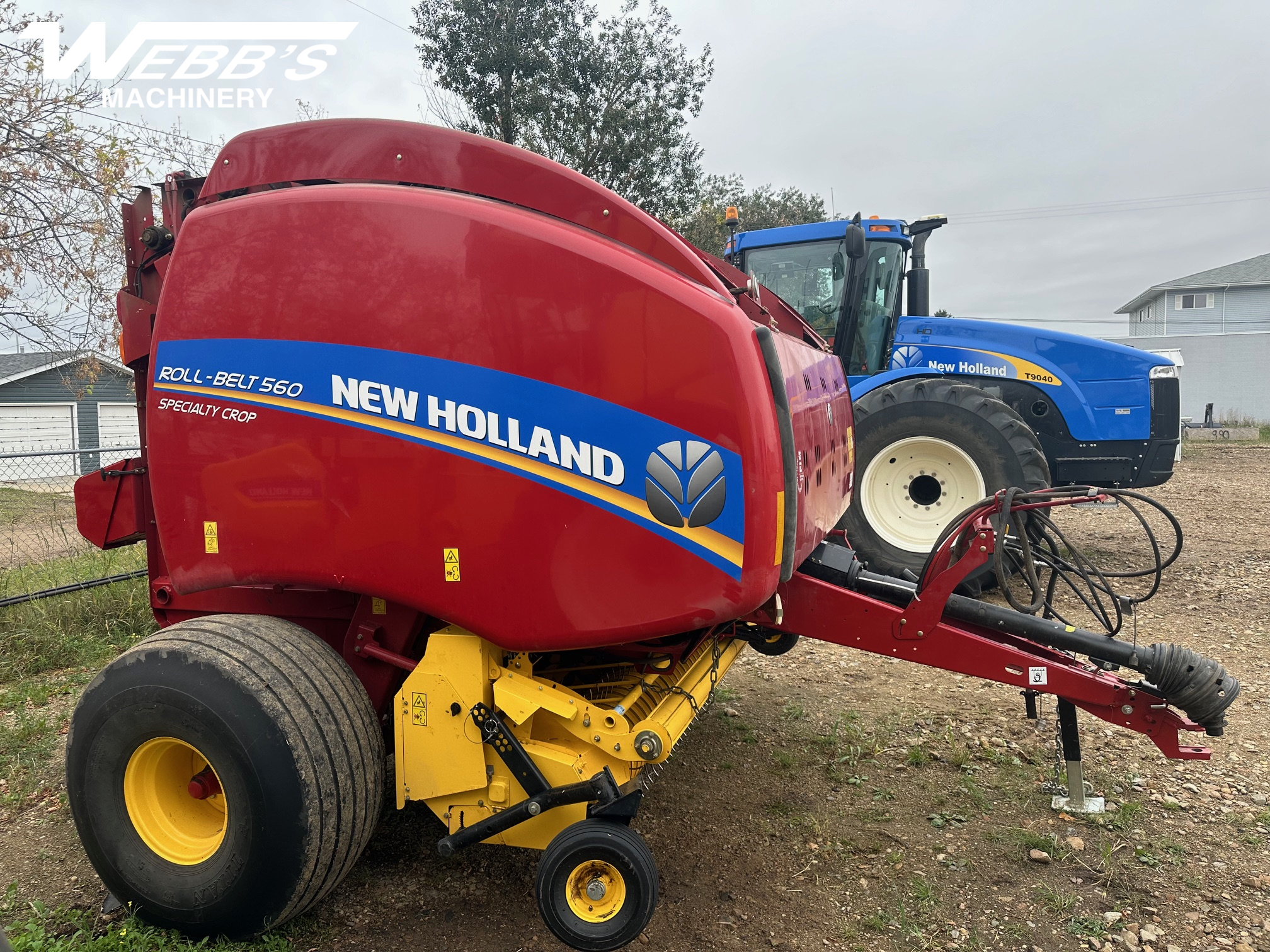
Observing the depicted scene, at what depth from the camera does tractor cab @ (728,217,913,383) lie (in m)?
6.71

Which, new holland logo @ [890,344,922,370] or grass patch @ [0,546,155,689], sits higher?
new holland logo @ [890,344,922,370]

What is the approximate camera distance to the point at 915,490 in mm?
6395

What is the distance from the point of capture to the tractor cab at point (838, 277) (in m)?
6.71

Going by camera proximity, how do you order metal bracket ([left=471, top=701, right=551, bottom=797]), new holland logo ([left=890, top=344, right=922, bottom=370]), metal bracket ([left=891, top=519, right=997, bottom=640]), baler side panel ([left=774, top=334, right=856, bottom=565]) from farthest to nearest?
new holland logo ([left=890, top=344, right=922, bottom=370]) → metal bracket ([left=891, top=519, right=997, bottom=640]) → baler side panel ([left=774, top=334, right=856, bottom=565]) → metal bracket ([left=471, top=701, right=551, bottom=797])

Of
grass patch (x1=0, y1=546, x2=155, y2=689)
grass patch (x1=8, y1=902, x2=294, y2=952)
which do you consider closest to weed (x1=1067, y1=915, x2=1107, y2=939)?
grass patch (x1=8, y1=902, x2=294, y2=952)

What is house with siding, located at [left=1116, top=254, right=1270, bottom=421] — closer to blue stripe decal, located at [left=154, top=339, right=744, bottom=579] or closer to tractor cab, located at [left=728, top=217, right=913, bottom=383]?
tractor cab, located at [left=728, top=217, right=913, bottom=383]

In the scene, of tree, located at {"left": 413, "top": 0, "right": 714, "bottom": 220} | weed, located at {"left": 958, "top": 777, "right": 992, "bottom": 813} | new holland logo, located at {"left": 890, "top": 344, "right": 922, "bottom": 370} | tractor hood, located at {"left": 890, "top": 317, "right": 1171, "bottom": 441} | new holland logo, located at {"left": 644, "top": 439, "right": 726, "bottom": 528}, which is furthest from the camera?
tree, located at {"left": 413, "top": 0, "right": 714, "bottom": 220}

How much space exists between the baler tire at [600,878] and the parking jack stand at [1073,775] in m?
1.78

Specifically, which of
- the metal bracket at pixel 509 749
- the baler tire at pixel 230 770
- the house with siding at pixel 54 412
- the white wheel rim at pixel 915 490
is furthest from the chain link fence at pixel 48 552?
the house with siding at pixel 54 412

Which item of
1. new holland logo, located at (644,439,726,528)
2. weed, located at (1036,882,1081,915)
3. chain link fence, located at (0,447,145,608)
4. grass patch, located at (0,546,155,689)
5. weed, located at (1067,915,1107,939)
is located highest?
new holland logo, located at (644,439,726,528)

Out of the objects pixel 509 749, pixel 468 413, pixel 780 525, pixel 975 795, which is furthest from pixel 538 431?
pixel 975 795

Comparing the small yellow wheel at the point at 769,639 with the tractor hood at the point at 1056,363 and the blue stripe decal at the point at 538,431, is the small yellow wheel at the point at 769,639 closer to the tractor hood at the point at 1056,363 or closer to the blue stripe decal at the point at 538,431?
the blue stripe decal at the point at 538,431

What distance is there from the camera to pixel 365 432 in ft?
7.79

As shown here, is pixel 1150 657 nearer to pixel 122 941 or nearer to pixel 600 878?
pixel 600 878
